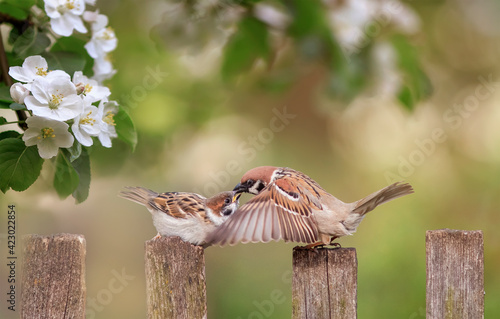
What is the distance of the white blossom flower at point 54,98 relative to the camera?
1.85m

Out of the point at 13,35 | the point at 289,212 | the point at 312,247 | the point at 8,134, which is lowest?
the point at 312,247

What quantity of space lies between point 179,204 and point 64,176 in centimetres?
43

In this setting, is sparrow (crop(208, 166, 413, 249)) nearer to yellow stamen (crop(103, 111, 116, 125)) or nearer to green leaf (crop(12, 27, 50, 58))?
yellow stamen (crop(103, 111, 116, 125))

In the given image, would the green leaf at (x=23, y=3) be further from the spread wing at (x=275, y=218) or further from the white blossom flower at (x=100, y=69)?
the spread wing at (x=275, y=218)

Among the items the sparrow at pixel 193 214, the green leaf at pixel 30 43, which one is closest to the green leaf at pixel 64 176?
the sparrow at pixel 193 214

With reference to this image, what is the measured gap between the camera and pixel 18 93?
1865 millimetres

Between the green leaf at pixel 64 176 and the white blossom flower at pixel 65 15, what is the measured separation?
1.74 ft

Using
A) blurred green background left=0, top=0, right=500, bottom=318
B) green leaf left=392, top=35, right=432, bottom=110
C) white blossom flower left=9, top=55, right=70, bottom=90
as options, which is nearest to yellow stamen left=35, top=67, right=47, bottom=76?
white blossom flower left=9, top=55, right=70, bottom=90

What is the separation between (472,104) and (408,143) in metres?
0.82

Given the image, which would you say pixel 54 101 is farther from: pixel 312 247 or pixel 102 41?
pixel 312 247

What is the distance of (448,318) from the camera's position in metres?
2.03

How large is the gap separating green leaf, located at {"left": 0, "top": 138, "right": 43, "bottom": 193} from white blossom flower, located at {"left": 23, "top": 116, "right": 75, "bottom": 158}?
46mm

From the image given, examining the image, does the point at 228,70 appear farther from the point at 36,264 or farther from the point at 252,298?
the point at 252,298

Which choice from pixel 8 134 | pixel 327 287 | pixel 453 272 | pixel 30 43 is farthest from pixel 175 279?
pixel 30 43
